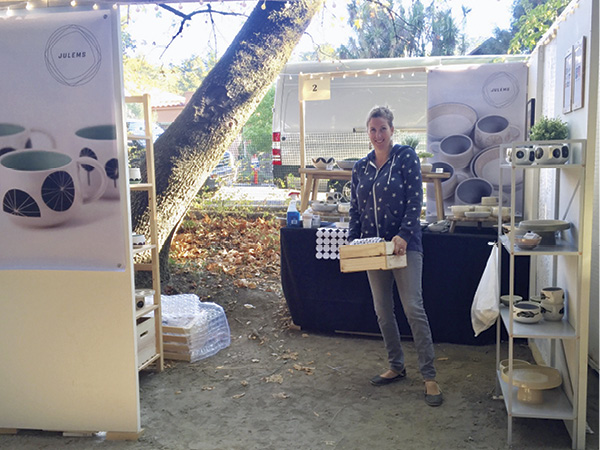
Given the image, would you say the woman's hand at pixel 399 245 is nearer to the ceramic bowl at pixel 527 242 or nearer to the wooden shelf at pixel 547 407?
the ceramic bowl at pixel 527 242

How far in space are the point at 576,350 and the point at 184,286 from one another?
151 inches

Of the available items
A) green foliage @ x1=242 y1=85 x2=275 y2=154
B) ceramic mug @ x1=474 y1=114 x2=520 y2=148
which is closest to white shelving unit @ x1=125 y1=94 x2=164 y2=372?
ceramic mug @ x1=474 y1=114 x2=520 y2=148

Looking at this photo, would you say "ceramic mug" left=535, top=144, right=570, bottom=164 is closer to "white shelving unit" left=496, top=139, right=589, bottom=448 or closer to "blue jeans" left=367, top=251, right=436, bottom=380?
"white shelving unit" left=496, top=139, right=589, bottom=448

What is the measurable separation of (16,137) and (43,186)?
28 cm

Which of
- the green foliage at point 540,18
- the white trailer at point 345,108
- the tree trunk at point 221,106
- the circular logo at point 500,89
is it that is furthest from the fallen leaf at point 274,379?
the green foliage at point 540,18

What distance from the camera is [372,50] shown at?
27.9m

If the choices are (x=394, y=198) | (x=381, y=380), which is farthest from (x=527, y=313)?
(x=381, y=380)

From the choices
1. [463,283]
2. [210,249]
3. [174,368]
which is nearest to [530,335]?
[463,283]

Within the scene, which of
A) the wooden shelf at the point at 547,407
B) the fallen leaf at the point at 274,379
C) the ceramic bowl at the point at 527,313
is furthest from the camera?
the fallen leaf at the point at 274,379

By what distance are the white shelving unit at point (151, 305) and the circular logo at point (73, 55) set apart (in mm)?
776

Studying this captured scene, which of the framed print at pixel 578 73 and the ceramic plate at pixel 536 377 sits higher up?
the framed print at pixel 578 73

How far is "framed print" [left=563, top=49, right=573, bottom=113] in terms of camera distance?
3.23 metres

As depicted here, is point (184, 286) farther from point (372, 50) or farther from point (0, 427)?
point (372, 50)

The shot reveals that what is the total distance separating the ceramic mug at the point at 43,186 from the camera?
296 cm
